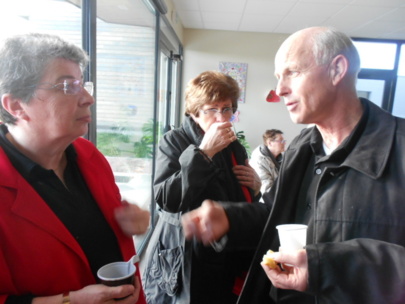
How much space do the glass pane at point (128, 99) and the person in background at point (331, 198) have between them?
1.01m

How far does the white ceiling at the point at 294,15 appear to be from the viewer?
13.3 feet

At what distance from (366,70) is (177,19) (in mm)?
A: 3930

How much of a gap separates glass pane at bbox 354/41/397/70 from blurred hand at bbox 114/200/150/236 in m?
6.14

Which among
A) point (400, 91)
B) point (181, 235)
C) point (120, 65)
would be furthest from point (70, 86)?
point (400, 91)

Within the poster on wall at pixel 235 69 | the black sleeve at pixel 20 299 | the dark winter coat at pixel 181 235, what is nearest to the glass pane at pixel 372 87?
the poster on wall at pixel 235 69

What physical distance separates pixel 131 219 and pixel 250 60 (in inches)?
205

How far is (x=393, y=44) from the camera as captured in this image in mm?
5688

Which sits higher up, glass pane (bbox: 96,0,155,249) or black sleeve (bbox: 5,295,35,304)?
glass pane (bbox: 96,0,155,249)

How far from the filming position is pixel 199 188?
1250mm

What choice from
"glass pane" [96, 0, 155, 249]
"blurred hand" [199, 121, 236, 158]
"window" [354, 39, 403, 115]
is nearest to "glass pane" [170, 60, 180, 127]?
"glass pane" [96, 0, 155, 249]

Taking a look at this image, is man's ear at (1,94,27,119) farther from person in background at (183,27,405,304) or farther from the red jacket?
person in background at (183,27,405,304)

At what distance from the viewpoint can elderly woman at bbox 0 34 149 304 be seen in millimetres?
783

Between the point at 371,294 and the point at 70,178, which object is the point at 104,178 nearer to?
the point at 70,178

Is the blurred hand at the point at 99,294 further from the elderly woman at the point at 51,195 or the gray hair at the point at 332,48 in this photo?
the gray hair at the point at 332,48
